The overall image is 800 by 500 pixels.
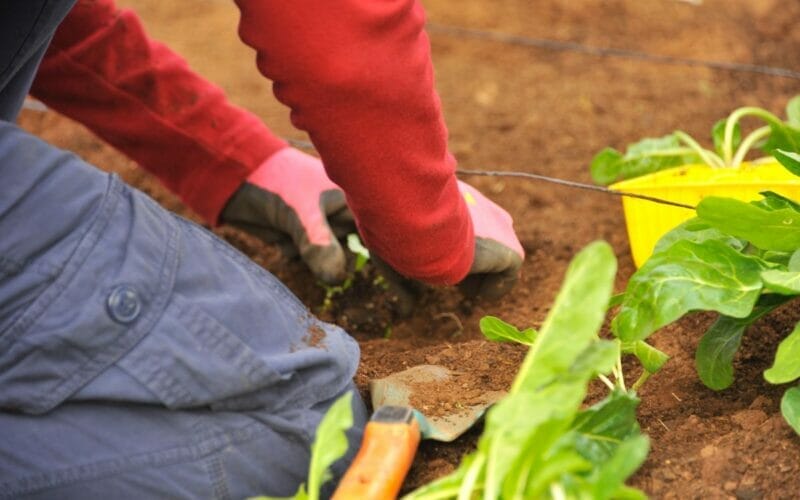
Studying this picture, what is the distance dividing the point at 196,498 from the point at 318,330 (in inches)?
11.7

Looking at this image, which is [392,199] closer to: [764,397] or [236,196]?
[764,397]

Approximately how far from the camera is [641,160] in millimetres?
1930

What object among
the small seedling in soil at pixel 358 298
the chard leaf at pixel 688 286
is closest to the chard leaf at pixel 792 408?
the chard leaf at pixel 688 286

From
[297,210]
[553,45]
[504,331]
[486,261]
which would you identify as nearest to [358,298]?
[297,210]

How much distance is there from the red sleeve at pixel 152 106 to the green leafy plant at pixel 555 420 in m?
1.12

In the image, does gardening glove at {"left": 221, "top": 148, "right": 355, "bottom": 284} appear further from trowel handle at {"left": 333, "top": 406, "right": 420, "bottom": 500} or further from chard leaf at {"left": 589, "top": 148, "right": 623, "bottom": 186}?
trowel handle at {"left": 333, "top": 406, "right": 420, "bottom": 500}

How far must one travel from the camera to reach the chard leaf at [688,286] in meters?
1.28

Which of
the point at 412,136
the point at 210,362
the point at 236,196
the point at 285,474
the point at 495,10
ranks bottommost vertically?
the point at 495,10

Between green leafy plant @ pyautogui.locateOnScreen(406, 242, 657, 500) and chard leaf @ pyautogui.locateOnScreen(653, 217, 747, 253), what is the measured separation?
0.43m

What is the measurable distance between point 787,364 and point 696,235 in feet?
1.10

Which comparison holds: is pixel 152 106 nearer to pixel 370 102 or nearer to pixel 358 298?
pixel 358 298

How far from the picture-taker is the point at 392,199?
130cm

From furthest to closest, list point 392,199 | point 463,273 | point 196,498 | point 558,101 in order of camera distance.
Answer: point 558,101
point 463,273
point 392,199
point 196,498

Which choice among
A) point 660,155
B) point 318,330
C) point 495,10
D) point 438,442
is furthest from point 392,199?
point 495,10
